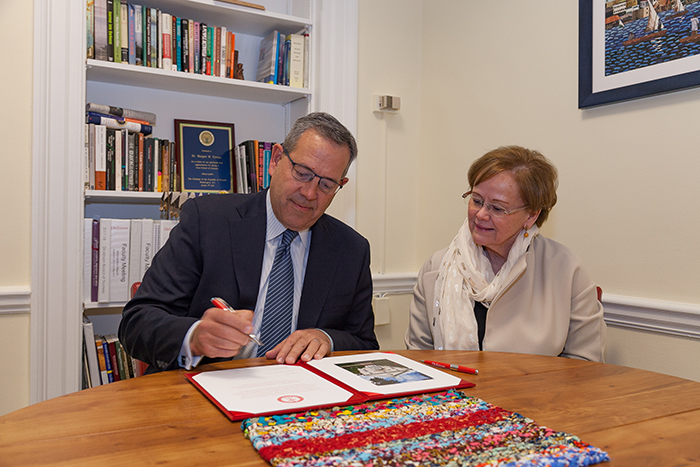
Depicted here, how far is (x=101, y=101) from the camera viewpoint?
262 cm

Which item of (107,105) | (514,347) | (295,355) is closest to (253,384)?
(295,355)

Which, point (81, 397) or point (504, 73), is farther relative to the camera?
point (504, 73)

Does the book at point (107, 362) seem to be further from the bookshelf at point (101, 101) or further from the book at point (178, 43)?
the book at point (178, 43)

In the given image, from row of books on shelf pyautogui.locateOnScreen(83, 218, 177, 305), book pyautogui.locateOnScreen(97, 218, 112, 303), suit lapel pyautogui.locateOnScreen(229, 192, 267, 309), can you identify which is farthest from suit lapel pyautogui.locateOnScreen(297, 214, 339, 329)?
book pyautogui.locateOnScreen(97, 218, 112, 303)

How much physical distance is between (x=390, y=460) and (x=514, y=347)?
1.09m

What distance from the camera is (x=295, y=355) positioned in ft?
4.19

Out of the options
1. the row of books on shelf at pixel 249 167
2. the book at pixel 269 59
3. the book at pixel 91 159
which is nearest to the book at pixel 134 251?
the book at pixel 91 159

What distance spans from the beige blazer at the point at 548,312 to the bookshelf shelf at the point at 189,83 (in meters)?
1.55

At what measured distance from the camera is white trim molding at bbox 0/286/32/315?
217cm

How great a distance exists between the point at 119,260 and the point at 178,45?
41.1 inches

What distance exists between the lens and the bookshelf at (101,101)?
2.21 metres

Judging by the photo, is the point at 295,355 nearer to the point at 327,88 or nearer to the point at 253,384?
the point at 253,384

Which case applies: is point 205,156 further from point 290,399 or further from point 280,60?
point 290,399

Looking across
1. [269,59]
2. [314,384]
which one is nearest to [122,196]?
[269,59]
